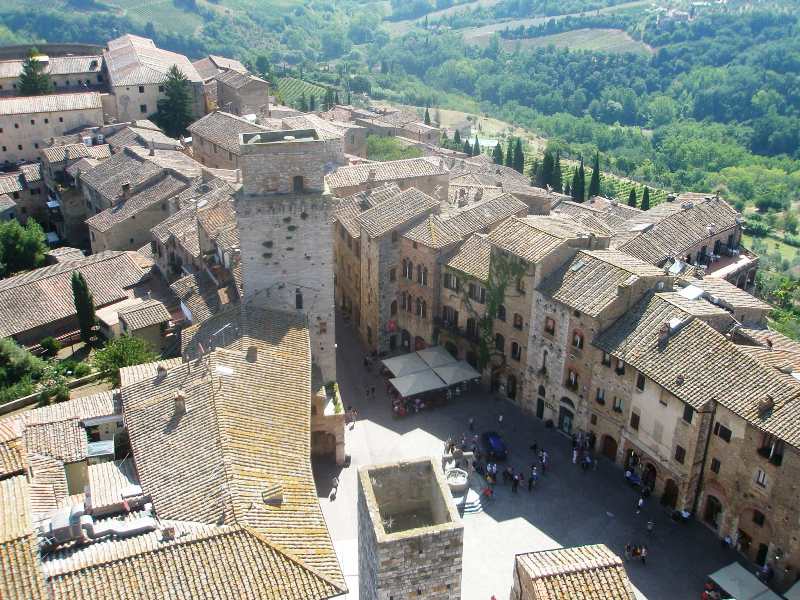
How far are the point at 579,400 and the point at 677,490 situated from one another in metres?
8.53

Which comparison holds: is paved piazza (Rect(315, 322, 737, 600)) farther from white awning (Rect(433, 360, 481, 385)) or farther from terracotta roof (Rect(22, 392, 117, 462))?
terracotta roof (Rect(22, 392, 117, 462))

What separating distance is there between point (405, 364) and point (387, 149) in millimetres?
53955

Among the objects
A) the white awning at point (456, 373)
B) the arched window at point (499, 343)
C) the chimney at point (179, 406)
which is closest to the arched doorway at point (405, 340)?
the white awning at point (456, 373)

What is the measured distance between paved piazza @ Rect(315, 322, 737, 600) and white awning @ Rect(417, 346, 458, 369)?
310 centimetres

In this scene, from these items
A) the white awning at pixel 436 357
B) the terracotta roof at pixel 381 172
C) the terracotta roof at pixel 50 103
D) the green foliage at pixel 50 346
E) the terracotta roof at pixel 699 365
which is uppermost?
the terracotta roof at pixel 50 103

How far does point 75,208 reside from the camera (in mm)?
83688

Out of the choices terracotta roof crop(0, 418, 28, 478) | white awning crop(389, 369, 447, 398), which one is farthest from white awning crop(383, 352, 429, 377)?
terracotta roof crop(0, 418, 28, 478)

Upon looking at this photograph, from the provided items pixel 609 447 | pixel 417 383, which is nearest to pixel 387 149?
pixel 417 383

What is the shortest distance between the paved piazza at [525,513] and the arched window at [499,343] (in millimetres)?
4090

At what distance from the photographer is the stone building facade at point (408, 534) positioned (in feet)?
80.2

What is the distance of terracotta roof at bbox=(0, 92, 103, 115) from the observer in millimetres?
91062

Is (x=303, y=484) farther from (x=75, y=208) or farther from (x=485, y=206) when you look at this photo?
(x=75, y=208)

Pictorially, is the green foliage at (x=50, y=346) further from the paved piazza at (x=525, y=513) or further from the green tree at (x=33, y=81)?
the green tree at (x=33, y=81)

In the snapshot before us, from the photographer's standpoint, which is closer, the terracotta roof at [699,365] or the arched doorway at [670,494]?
the terracotta roof at [699,365]
